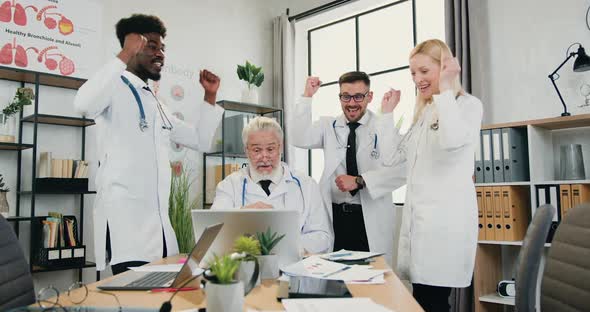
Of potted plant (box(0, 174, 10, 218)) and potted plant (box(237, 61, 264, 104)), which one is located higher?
potted plant (box(237, 61, 264, 104))

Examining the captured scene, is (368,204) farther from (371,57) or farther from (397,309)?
(371,57)

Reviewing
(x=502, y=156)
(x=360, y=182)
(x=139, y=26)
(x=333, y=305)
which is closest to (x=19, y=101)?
(x=139, y=26)

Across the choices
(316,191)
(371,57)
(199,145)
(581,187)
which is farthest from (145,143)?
(371,57)

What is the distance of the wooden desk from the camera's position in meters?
1.10

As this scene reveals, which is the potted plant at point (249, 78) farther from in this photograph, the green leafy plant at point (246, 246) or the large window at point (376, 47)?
the green leafy plant at point (246, 246)

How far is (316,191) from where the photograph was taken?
6.97 feet

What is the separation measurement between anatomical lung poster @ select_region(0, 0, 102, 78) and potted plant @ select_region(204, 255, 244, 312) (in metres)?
3.12

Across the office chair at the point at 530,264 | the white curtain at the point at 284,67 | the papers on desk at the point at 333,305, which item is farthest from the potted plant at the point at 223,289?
the white curtain at the point at 284,67

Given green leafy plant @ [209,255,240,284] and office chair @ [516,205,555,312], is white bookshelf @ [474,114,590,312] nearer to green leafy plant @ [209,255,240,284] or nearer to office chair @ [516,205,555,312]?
office chair @ [516,205,555,312]

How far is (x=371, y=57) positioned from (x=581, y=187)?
7.99 ft

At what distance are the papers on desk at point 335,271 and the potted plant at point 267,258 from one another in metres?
0.04

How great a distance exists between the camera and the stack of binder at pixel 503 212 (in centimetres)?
293

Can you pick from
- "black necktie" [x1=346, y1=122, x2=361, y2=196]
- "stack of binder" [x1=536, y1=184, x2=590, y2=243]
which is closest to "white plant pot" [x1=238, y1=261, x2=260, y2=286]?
"black necktie" [x1=346, y1=122, x2=361, y2=196]

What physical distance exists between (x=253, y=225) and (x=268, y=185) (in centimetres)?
61
